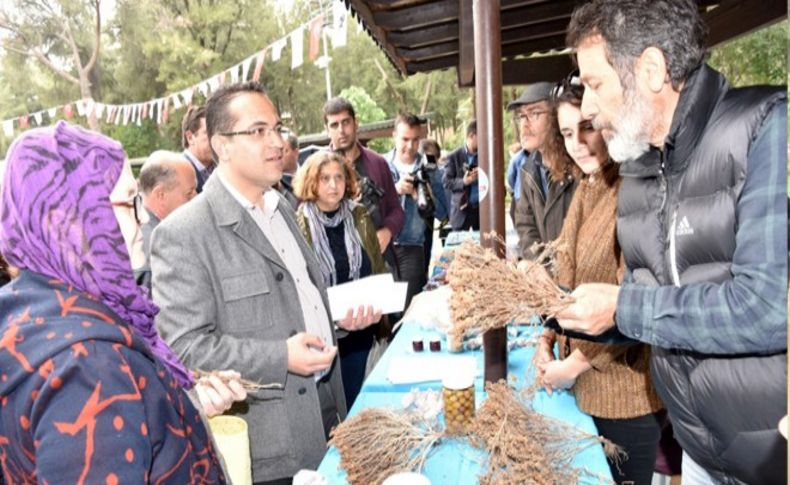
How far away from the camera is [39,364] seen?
1.04 metres

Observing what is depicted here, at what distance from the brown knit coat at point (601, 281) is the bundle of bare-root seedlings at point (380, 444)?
63 centimetres

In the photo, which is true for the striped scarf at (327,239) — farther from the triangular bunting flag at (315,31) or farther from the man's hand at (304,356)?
the triangular bunting flag at (315,31)

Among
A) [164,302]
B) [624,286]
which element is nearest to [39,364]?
[164,302]

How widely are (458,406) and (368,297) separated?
91 centimetres

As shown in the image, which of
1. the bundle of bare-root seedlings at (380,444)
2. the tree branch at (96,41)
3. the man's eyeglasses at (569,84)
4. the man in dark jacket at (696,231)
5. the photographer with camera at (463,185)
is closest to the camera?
the man in dark jacket at (696,231)

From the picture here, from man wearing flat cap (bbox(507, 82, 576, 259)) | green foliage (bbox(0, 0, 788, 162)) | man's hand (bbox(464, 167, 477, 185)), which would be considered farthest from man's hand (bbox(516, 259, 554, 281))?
green foliage (bbox(0, 0, 788, 162))

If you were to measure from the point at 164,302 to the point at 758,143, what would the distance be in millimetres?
1892

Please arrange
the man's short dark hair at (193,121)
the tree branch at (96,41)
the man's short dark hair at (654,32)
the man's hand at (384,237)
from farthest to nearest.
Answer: the tree branch at (96,41) → the man's hand at (384,237) → the man's short dark hair at (193,121) → the man's short dark hair at (654,32)

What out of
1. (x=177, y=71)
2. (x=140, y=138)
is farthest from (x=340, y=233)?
(x=177, y=71)

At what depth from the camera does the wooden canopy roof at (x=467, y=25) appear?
175 inches

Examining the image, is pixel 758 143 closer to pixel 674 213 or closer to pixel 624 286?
pixel 674 213

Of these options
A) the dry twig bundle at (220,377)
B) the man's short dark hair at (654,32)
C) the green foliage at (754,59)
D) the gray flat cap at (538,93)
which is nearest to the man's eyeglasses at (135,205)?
the dry twig bundle at (220,377)

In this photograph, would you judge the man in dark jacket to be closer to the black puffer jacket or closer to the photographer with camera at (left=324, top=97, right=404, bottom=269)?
the black puffer jacket

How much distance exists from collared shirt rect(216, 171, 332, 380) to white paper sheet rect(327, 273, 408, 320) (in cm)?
→ 25
